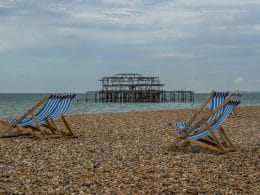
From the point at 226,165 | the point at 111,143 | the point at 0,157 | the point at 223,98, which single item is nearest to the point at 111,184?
the point at 226,165

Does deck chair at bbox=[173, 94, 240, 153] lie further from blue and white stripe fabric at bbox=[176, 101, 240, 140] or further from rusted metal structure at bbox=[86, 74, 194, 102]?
rusted metal structure at bbox=[86, 74, 194, 102]

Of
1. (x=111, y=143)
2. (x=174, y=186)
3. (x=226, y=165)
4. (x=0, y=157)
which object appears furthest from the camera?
(x=111, y=143)

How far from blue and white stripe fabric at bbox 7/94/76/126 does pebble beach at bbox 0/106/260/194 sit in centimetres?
54

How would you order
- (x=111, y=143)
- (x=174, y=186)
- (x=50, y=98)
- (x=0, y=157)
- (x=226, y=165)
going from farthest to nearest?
(x=50, y=98) < (x=111, y=143) < (x=0, y=157) < (x=226, y=165) < (x=174, y=186)

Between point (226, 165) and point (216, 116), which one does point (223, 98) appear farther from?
point (226, 165)

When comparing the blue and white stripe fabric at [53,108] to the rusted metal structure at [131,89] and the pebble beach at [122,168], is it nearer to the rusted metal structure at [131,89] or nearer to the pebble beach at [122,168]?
the pebble beach at [122,168]

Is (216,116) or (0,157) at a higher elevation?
(216,116)

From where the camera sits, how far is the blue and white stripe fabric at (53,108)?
908 cm

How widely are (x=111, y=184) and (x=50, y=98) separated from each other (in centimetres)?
455

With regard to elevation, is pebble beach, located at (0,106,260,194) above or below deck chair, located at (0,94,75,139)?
below

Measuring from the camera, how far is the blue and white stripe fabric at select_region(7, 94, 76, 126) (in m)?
9.08

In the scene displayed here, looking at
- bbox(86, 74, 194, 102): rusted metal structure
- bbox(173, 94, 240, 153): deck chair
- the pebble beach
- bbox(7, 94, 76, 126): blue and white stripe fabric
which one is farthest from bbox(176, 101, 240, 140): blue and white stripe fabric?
bbox(86, 74, 194, 102): rusted metal structure

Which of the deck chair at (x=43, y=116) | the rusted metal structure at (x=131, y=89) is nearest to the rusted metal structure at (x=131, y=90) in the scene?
the rusted metal structure at (x=131, y=89)

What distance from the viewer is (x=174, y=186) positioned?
4918 mm
